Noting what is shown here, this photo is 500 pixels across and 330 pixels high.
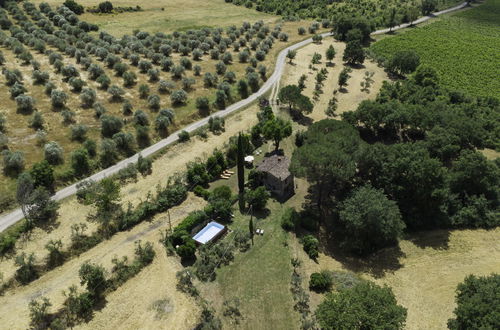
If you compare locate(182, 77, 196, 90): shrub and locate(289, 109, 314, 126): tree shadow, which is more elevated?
locate(182, 77, 196, 90): shrub

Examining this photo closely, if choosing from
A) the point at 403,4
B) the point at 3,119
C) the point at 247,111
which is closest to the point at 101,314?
the point at 3,119

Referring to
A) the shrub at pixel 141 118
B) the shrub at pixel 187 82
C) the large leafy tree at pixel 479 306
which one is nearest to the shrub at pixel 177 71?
the shrub at pixel 187 82

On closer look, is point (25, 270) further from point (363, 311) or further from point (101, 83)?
point (101, 83)

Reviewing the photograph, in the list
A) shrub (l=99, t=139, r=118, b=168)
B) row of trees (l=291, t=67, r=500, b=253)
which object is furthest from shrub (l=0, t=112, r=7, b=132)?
row of trees (l=291, t=67, r=500, b=253)

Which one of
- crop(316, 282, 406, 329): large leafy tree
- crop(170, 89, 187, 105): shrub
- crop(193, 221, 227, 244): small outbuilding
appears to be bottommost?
crop(193, 221, 227, 244): small outbuilding

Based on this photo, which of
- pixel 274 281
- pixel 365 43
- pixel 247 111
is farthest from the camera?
pixel 365 43

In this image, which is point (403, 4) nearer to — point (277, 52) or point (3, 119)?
point (277, 52)

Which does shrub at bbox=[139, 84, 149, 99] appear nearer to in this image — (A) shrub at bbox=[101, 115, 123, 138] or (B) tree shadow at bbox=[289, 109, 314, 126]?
(A) shrub at bbox=[101, 115, 123, 138]
